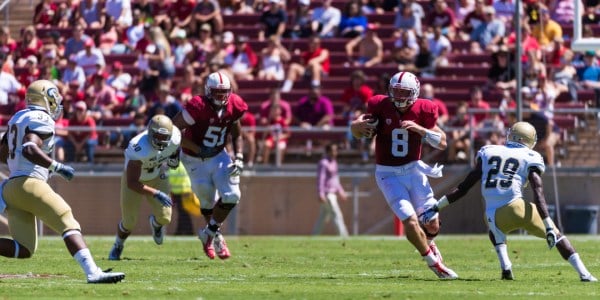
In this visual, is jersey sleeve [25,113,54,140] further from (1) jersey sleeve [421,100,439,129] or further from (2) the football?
(1) jersey sleeve [421,100,439,129]

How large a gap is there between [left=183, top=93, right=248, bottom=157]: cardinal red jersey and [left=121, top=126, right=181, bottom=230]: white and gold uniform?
0.42 metres

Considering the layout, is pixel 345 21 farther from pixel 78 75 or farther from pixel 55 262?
pixel 55 262

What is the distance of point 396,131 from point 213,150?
118 inches

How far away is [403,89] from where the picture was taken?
42.7 feet

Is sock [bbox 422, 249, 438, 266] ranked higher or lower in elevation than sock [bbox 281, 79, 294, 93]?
higher

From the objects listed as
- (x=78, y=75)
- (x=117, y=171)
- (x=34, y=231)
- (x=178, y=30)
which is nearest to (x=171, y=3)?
(x=178, y=30)

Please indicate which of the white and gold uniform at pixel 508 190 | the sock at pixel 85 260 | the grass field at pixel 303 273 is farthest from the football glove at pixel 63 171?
the white and gold uniform at pixel 508 190

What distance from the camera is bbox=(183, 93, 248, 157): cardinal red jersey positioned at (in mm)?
15414

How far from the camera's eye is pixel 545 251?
17203 millimetres

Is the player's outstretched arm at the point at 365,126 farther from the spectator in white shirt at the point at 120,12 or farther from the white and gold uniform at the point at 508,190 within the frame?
the spectator in white shirt at the point at 120,12

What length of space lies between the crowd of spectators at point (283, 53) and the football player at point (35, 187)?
37.4 ft

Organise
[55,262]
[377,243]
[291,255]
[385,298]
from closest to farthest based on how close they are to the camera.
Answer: [385,298] < [55,262] < [291,255] < [377,243]

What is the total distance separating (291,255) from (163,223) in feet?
5.87

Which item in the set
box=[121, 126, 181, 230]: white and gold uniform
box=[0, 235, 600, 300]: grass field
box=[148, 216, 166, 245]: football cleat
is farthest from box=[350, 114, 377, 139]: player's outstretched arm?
box=[148, 216, 166, 245]: football cleat
